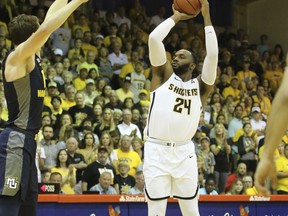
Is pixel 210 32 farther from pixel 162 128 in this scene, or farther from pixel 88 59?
pixel 88 59

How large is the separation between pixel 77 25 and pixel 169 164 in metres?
9.41

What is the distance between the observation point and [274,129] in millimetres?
2916

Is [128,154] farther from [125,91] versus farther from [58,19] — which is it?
[58,19]

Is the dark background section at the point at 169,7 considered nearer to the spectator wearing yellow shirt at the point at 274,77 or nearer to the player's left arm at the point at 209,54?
the spectator wearing yellow shirt at the point at 274,77

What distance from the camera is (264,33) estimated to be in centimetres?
2033

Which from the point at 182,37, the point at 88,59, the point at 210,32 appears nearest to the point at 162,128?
the point at 210,32

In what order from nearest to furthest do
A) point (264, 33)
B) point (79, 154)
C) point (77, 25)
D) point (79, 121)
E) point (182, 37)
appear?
1. point (79, 154)
2. point (79, 121)
3. point (77, 25)
4. point (182, 37)
5. point (264, 33)

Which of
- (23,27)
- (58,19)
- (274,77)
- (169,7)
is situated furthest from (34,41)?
(169,7)

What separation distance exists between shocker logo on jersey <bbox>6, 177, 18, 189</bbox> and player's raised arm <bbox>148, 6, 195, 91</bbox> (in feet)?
6.57

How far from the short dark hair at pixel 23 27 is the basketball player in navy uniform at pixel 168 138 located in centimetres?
157

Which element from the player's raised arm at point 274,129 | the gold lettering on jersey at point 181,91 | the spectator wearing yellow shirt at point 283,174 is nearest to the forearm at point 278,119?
the player's raised arm at point 274,129

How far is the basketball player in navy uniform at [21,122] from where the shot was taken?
483 cm

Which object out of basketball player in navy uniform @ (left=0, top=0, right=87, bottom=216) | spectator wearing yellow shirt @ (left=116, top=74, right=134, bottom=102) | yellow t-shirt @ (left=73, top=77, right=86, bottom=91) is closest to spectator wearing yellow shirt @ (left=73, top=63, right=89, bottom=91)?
yellow t-shirt @ (left=73, top=77, right=86, bottom=91)

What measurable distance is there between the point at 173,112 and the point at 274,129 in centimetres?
340
